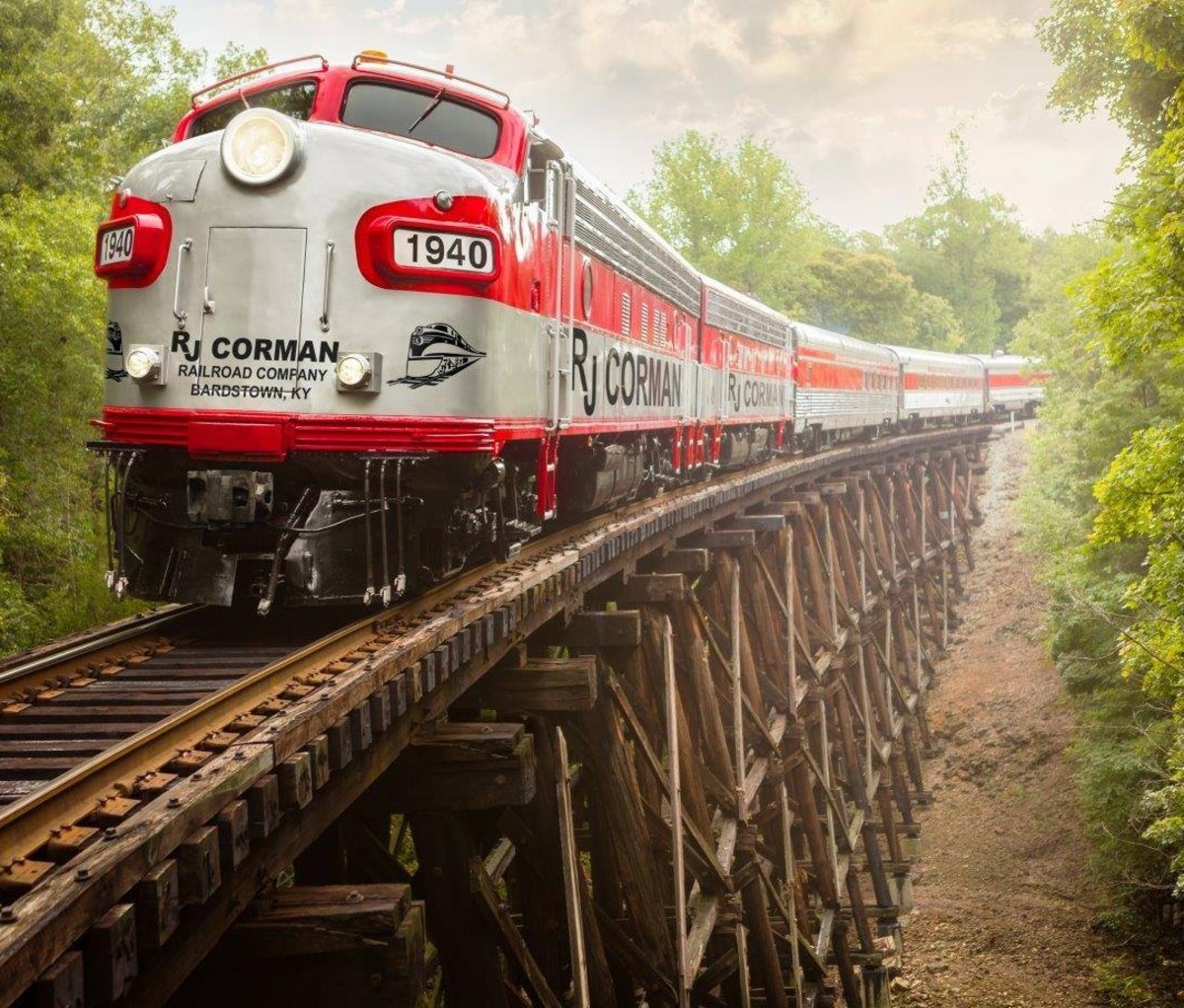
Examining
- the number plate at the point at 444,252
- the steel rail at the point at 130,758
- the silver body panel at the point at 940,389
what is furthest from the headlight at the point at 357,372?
the silver body panel at the point at 940,389

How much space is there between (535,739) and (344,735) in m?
2.73

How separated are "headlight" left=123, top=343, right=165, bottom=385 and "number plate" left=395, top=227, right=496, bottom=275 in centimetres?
128

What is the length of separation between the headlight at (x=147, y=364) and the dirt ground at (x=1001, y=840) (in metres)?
13.7

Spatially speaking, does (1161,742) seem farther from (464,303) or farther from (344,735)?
(344,735)

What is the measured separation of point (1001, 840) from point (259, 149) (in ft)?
60.1

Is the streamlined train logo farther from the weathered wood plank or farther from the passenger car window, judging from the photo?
the passenger car window

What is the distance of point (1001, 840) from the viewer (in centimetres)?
2022

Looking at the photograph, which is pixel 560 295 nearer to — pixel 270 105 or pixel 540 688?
pixel 270 105

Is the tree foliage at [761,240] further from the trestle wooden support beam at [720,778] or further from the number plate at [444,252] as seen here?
the number plate at [444,252]

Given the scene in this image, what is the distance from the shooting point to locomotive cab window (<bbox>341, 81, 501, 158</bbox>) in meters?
6.80

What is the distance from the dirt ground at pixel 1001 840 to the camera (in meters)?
16.4

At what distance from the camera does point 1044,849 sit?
63.9 ft

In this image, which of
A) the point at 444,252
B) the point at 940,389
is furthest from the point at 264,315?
the point at 940,389

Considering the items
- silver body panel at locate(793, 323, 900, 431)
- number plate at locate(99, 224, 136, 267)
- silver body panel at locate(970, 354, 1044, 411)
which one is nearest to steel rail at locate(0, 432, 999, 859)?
number plate at locate(99, 224, 136, 267)
